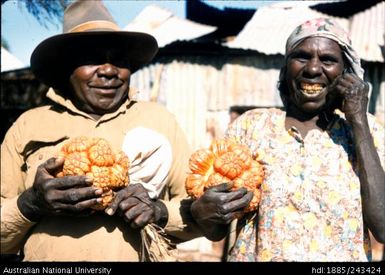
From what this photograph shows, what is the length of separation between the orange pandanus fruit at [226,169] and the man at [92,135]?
1.06 ft

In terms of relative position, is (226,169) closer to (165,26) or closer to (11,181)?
(11,181)

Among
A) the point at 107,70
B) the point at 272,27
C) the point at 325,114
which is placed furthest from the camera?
the point at 272,27

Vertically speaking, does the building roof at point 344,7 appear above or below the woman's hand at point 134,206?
above

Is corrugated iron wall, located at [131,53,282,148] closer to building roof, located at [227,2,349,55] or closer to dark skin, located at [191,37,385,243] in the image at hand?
building roof, located at [227,2,349,55]

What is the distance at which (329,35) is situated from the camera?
3.11m

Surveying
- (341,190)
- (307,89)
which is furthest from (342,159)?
(307,89)

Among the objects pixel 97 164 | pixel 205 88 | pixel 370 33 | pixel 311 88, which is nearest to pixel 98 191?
pixel 97 164

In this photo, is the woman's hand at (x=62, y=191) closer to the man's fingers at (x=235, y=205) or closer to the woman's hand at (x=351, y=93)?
the man's fingers at (x=235, y=205)

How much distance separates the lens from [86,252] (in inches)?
132

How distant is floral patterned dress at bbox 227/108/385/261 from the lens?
9.97ft

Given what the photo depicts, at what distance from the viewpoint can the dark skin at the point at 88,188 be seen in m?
3.02

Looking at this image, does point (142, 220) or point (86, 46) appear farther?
point (86, 46)

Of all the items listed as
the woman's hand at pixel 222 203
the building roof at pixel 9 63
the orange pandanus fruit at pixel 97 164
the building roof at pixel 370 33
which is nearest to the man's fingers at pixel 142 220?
the orange pandanus fruit at pixel 97 164

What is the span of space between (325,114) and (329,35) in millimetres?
455
